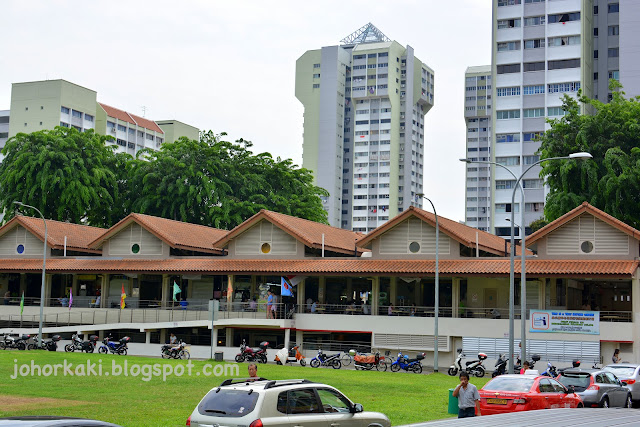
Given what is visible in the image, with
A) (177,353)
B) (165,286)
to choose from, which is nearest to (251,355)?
(177,353)

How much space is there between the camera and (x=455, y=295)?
4619cm

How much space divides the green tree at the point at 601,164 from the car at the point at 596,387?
95.1 ft

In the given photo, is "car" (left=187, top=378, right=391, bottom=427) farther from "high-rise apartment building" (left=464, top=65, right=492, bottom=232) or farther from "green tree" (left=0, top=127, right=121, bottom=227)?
"high-rise apartment building" (left=464, top=65, right=492, bottom=232)

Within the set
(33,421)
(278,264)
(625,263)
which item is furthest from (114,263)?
(33,421)

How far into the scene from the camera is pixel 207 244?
5697cm

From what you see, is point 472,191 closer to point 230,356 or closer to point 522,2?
point 522,2

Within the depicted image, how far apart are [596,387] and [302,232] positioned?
93.9 feet

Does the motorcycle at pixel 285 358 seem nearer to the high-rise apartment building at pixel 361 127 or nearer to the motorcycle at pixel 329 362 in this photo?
the motorcycle at pixel 329 362

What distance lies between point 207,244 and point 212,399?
1706 inches

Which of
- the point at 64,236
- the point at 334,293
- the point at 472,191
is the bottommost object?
the point at 334,293

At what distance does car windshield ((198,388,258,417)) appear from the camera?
44.7 feet

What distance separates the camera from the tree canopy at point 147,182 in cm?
6762

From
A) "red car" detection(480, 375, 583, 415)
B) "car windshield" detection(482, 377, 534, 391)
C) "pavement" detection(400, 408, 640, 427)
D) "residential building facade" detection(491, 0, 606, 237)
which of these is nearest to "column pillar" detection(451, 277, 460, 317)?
"red car" detection(480, 375, 583, 415)

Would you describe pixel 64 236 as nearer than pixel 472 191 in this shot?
Yes
